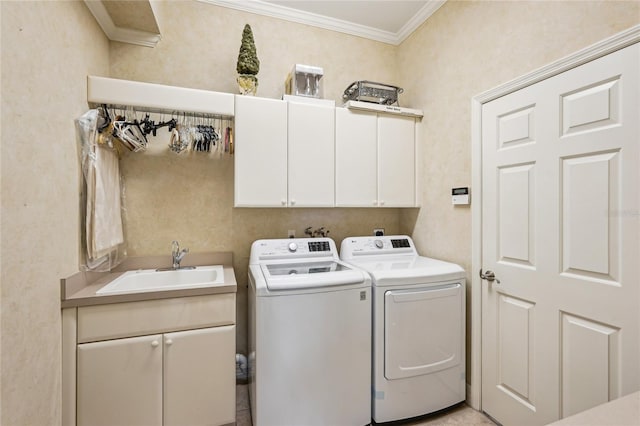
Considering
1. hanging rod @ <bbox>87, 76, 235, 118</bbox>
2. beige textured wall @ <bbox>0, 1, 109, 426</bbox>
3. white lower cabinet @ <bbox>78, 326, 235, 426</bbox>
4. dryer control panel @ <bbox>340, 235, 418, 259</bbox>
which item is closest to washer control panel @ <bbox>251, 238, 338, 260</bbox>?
dryer control panel @ <bbox>340, 235, 418, 259</bbox>

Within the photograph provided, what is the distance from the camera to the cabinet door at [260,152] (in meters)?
2.02

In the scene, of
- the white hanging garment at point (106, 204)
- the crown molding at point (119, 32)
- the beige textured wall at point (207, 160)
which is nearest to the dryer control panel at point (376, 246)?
the beige textured wall at point (207, 160)

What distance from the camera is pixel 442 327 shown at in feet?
6.23

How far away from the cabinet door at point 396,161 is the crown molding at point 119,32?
5.91ft

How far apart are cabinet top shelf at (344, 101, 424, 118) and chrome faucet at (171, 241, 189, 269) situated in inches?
65.6

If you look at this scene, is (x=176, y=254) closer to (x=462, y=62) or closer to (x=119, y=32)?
(x=119, y=32)

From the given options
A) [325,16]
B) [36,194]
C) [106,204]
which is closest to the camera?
[36,194]

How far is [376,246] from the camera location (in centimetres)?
245

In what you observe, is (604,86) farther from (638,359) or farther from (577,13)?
(638,359)

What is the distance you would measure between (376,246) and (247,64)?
1702 mm

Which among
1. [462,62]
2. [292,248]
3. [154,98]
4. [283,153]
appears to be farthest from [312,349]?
[462,62]

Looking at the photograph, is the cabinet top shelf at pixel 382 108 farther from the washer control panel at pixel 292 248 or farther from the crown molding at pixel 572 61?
the washer control panel at pixel 292 248

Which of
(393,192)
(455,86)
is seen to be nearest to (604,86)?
(455,86)

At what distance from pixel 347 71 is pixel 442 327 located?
7.48 feet
